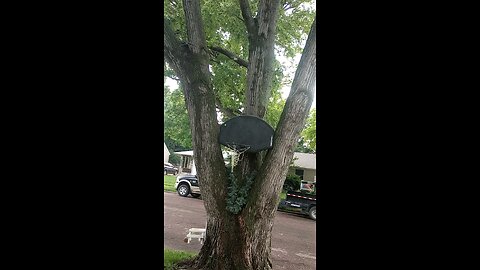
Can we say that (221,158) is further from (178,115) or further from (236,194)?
(178,115)

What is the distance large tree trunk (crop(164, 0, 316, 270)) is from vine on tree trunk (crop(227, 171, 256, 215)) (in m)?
0.04

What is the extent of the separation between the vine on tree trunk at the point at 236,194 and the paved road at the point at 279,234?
5.40ft

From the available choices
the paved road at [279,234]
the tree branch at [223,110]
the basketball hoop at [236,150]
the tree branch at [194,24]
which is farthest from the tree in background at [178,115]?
the basketball hoop at [236,150]

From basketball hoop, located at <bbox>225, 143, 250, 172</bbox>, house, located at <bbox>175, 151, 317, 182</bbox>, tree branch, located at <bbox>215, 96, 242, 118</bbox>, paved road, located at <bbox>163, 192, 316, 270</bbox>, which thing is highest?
tree branch, located at <bbox>215, 96, 242, 118</bbox>

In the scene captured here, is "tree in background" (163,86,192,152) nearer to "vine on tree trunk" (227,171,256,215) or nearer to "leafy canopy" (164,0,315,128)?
"leafy canopy" (164,0,315,128)

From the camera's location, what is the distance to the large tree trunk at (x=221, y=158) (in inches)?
114

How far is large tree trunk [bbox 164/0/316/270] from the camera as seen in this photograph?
2885 mm

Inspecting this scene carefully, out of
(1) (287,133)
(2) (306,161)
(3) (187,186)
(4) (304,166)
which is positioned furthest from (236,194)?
(2) (306,161)

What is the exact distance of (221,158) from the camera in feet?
9.90

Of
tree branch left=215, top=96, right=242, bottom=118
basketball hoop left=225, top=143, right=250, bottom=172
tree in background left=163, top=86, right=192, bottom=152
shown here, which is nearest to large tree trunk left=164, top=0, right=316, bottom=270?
basketball hoop left=225, top=143, right=250, bottom=172

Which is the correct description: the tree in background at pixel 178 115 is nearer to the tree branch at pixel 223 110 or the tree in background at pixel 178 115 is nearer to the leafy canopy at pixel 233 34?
the leafy canopy at pixel 233 34
